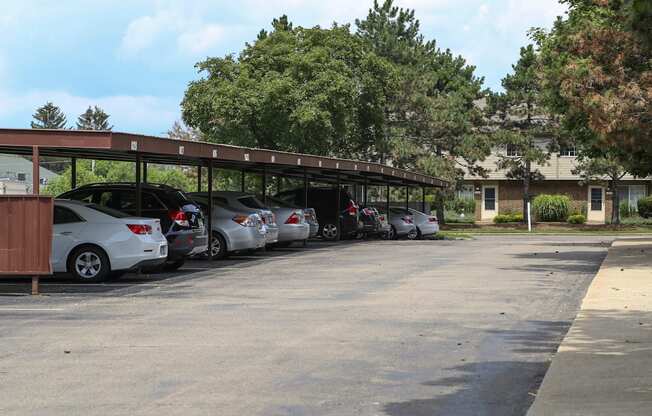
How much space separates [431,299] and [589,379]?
696cm

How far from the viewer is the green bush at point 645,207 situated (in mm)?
62656

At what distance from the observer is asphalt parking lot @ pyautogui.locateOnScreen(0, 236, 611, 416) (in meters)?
8.02

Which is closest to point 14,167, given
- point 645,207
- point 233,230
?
point 645,207

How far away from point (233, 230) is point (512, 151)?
40.7 meters

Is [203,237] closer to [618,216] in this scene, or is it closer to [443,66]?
[618,216]

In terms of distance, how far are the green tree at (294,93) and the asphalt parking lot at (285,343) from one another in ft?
92.9

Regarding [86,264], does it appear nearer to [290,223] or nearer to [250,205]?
[250,205]

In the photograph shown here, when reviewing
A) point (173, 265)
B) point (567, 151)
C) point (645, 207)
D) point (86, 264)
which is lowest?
point (173, 265)

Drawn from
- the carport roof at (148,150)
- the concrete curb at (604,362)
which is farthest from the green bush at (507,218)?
the concrete curb at (604,362)

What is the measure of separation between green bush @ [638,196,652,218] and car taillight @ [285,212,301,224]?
3913 cm

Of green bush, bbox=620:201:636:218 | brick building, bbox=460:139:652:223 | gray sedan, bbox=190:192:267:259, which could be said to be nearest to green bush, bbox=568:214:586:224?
brick building, bbox=460:139:652:223

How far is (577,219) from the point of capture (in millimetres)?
61094

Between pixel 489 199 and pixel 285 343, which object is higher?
pixel 489 199

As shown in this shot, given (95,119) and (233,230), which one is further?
(95,119)
